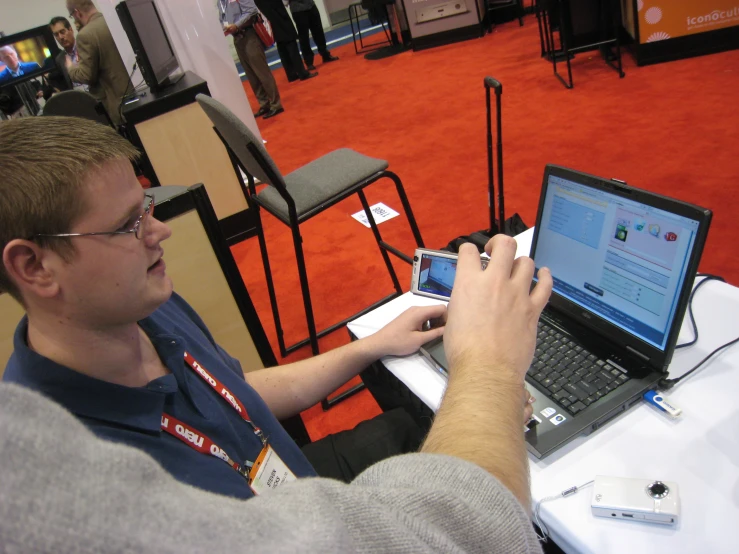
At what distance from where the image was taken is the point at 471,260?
30.0 inches

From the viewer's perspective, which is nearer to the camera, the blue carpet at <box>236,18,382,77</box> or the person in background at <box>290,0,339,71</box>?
the person in background at <box>290,0,339,71</box>

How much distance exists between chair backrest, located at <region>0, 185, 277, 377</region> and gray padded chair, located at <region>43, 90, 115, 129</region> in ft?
11.2

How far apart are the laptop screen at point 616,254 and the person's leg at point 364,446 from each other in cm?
50

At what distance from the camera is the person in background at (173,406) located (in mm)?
313

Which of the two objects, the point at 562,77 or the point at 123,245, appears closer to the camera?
the point at 123,245

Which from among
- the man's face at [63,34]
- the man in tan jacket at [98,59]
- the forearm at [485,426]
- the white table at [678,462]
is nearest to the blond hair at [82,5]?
the man in tan jacket at [98,59]

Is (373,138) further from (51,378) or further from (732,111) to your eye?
(51,378)

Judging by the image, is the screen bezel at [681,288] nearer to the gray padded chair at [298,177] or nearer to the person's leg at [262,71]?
the gray padded chair at [298,177]

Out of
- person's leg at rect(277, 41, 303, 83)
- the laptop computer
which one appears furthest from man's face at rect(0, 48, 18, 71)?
the laptop computer

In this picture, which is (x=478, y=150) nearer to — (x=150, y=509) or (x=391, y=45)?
(x=150, y=509)

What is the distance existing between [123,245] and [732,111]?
378 cm

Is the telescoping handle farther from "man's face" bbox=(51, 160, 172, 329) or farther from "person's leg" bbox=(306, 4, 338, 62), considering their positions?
"person's leg" bbox=(306, 4, 338, 62)

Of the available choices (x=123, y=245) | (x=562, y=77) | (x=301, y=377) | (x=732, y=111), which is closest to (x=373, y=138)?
(x=562, y=77)

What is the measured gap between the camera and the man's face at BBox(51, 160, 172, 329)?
0.87 meters
